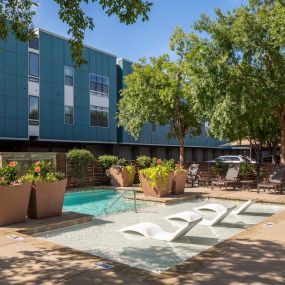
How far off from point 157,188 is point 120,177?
5224mm

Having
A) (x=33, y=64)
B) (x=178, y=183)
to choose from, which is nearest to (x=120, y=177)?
(x=178, y=183)

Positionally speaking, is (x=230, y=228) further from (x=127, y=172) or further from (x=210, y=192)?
(x=127, y=172)

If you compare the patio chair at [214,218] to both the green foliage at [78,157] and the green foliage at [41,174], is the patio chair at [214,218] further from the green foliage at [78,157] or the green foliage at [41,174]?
the green foliage at [78,157]

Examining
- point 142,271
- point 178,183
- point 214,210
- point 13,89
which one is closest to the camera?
point 142,271

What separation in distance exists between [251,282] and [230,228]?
14.2ft

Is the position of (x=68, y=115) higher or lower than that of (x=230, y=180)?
higher

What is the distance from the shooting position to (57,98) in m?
30.8

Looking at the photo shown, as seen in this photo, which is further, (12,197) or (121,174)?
(121,174)

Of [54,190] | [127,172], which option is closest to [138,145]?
[127,172]

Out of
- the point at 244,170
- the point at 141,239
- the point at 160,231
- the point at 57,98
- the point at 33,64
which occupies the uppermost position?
the point at 33,64

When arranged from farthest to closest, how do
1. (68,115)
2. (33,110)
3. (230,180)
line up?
(68,115) < (33,110) < (230,180)

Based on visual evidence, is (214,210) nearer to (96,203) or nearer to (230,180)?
(96,203)

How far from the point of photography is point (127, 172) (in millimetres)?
19250

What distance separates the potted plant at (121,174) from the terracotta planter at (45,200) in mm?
9432
